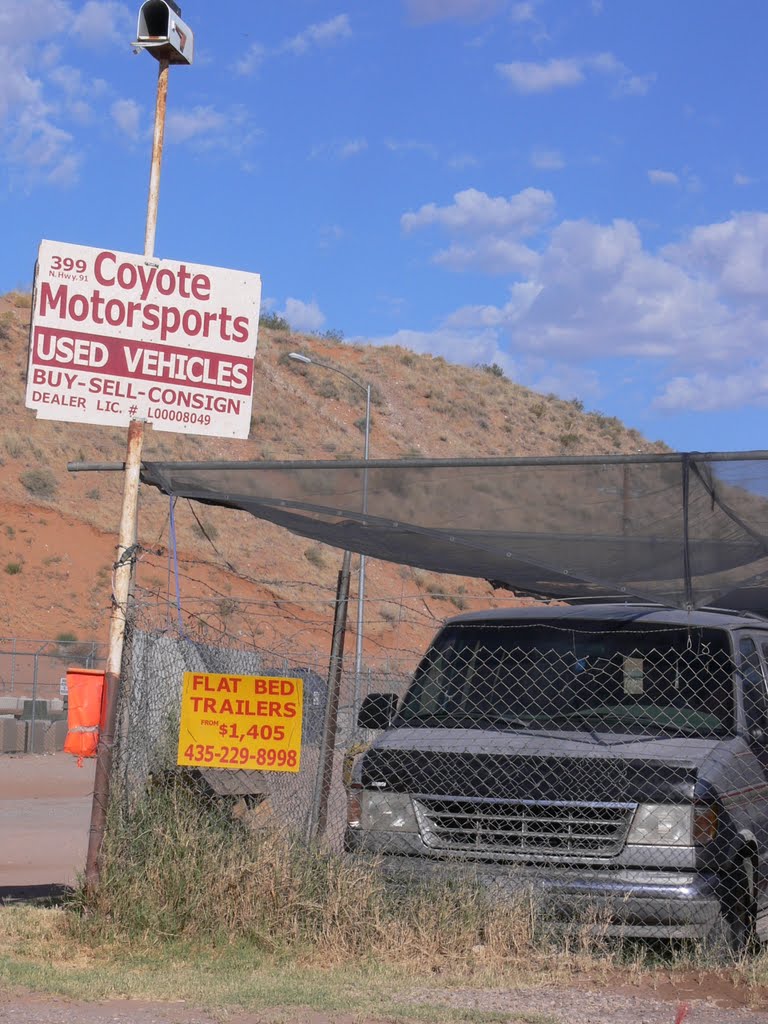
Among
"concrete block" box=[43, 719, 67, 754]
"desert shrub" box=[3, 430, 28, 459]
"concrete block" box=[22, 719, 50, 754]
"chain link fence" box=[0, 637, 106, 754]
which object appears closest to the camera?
"chain link fence" box=[0, 637, 106, 754]

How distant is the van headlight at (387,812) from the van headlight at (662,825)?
115 cm

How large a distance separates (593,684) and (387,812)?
137 centimetres

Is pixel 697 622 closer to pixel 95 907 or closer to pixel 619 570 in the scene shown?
pixel 619 570

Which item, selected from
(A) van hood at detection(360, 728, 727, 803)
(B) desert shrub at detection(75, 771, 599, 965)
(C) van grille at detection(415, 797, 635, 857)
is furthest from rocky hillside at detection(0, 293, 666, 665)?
(C) van grille at detection(415, 797, 635, 857)

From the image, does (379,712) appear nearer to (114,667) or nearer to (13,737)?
(114,667)

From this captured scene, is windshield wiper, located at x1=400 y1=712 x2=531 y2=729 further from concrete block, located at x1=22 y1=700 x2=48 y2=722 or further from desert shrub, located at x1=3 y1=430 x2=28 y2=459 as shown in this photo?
desert shrub, located at x1=3 y1=430 x2=28 y2=459

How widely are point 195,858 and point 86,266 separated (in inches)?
136

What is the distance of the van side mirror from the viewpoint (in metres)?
7.54

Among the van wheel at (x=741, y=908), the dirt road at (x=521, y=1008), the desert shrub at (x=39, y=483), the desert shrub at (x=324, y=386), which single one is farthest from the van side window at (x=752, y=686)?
the desert shrub at (x=324, y=386)

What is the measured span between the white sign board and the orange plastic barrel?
57.9 inches

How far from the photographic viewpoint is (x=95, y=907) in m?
7.11

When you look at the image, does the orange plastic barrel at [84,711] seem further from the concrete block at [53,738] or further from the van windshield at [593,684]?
the concrete block at [53,738]

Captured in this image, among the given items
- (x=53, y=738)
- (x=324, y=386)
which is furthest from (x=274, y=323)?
(x=53, y=738)

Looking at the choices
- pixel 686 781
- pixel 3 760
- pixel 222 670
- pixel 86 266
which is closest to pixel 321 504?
pixel 222 670
